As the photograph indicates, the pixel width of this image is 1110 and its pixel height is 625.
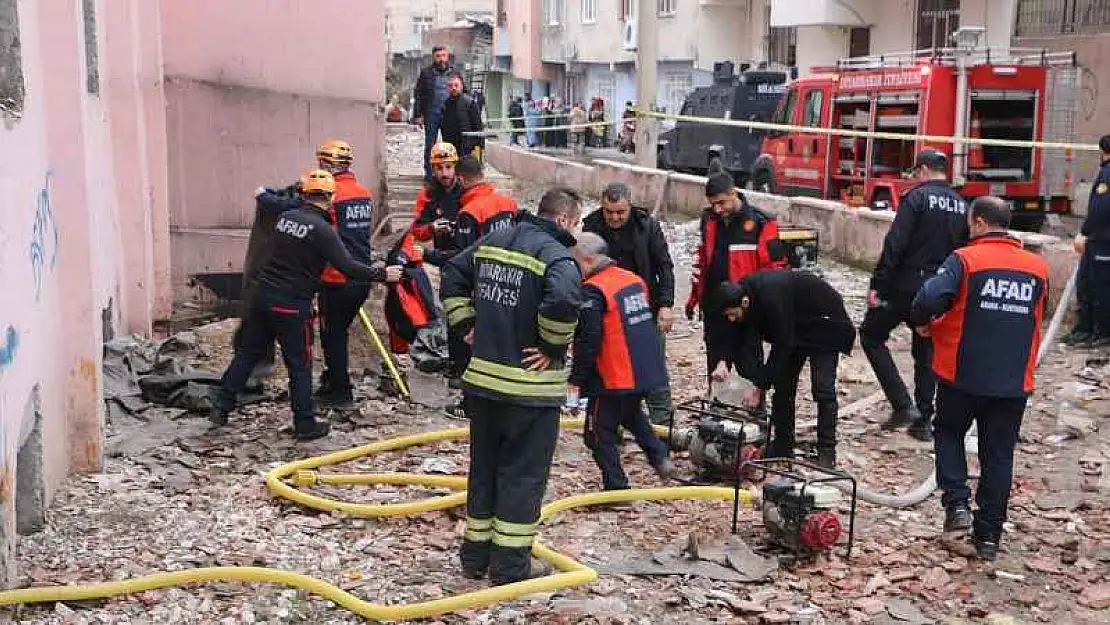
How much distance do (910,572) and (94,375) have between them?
4.56 m

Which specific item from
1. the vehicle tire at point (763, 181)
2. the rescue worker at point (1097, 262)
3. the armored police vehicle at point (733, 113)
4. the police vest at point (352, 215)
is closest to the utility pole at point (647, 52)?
the vehicle tire at point (763, 181)

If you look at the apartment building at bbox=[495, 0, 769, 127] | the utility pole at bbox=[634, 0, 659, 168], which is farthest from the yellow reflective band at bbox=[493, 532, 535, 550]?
the apartment building at bbox=[495, 0, 769, 127]

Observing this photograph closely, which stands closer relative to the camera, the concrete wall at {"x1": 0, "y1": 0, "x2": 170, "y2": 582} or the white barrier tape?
the concrete wall at {"x1": 0, "y1": 0, "x2": 170, "y2": 582}

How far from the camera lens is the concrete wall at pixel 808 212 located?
1104 centimetres

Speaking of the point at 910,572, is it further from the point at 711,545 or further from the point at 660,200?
the point at 660,200

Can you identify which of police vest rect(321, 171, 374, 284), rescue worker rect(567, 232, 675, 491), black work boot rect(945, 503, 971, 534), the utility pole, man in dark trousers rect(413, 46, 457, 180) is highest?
the utility pole

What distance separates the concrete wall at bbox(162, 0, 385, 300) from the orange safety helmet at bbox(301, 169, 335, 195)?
14.6 ft

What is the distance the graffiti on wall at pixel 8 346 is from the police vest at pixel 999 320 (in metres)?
4.45

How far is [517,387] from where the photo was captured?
521 cm

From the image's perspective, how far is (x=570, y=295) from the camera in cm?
516

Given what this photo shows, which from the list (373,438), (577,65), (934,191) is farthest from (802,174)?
(577,65)

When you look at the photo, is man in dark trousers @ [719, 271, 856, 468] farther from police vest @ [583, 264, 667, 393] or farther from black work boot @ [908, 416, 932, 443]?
black work boot @ [908, 416, 932, 443]

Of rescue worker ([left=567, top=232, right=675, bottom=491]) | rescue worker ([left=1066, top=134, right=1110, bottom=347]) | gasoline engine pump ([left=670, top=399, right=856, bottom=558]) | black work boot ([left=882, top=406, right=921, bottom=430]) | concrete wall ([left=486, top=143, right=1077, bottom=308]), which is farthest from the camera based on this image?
concrete wall ([left=486, top=143, right=1077, bottom=308])

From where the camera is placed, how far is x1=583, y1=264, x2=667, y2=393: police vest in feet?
20.7
